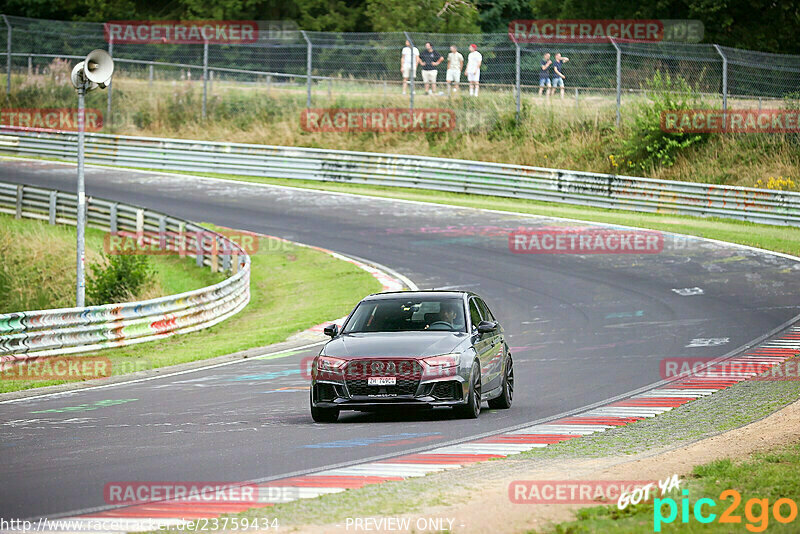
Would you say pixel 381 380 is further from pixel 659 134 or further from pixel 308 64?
pixel 308 64

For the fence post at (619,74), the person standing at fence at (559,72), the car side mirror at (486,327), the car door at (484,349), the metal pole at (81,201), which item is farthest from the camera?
the person standing at fence at (559,72)

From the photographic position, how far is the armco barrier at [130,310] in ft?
61.5

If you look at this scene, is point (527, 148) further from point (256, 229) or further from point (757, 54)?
point (256, 229)

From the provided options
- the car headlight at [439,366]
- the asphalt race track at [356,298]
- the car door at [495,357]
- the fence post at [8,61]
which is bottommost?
the asphalt race track at [356,298]

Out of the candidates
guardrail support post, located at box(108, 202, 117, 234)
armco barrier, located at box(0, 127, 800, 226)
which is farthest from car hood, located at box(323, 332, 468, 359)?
armco barrier, located at box(0, 127, 800, 226)

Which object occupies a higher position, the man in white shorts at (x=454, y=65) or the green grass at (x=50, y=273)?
the man in white shorts at (x=454, y=65)

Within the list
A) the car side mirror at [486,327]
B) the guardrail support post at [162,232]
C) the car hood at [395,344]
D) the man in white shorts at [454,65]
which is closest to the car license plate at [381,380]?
the car hood at [395,344]

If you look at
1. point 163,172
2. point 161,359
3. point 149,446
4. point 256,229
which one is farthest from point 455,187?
point 149,446

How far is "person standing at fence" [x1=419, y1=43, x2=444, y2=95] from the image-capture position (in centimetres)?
4081

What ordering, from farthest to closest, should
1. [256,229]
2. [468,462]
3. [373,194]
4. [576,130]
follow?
1. [576,130]
2. [373,194]
3. [256,229]
4. [468,462]

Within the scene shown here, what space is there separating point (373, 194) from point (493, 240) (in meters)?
8.84

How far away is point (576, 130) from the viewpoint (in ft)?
134

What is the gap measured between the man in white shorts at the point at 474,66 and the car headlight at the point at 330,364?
2862cm

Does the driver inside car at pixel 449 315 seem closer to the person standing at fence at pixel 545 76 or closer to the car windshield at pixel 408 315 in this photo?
the car windshield at pixel 408 315
